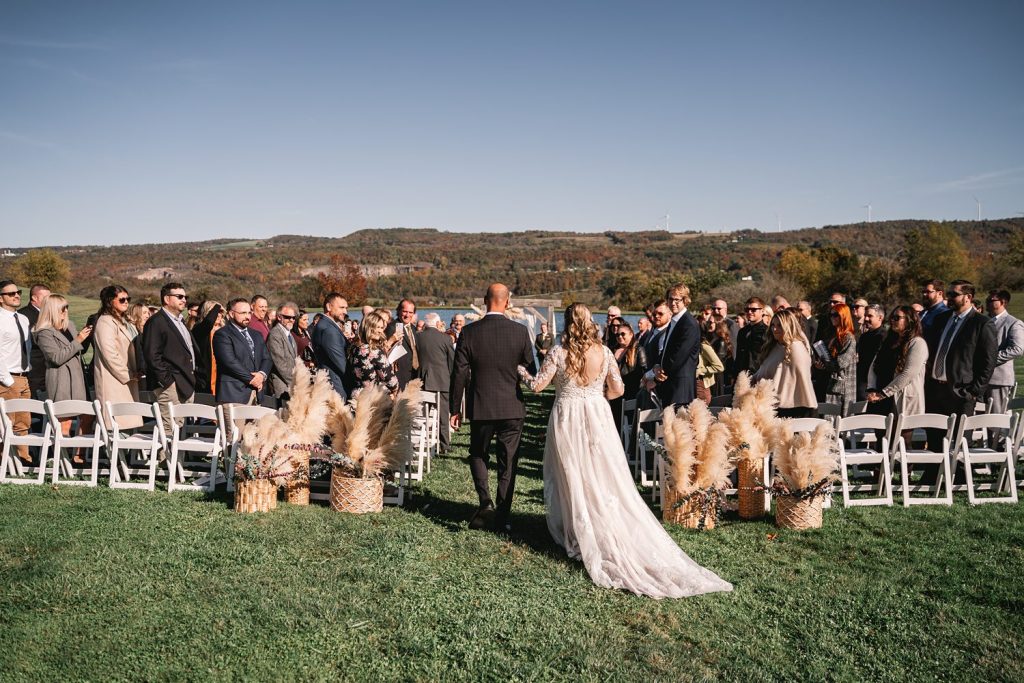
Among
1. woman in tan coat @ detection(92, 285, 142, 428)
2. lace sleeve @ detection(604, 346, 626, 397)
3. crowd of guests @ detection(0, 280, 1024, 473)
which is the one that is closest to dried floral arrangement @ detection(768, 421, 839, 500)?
crowd of guests @ detection(0, 280, 1024, 473)

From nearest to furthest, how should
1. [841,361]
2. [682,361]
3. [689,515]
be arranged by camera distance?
[689,515] < [682,361] < [841,361]

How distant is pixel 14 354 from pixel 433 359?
5.15 meters

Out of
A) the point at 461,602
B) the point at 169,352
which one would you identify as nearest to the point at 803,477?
the point at 461,602

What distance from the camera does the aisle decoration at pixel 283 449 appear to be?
6.84 metres

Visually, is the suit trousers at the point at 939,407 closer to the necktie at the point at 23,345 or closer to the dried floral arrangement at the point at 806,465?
the dried floral arrangement at the point at 806,465

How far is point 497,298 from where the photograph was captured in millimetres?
6457

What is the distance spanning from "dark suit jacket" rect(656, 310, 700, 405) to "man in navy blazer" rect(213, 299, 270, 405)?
190 inches

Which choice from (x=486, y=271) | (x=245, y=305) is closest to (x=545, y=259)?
(x=486, y=271)

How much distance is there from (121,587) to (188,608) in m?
0.65

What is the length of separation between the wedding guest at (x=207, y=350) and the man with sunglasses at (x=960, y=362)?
879 cm

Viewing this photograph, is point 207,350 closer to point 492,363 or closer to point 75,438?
point 75,438

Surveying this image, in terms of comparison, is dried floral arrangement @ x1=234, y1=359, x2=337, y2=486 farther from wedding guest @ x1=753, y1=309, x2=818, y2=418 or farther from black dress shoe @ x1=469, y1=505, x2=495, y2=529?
wedding guest @ x1=753, y1=309, x2=818, y2=418

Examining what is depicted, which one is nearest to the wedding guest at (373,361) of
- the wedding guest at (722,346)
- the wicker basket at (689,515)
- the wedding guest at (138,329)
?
the wedding guest at (138,329)

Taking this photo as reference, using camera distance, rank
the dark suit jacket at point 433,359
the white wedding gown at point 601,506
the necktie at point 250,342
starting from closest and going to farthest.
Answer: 1. the white wedding gown at point 601,506
2. the necktie at point 250,342
3. the dark suit jacket at point 433,359
